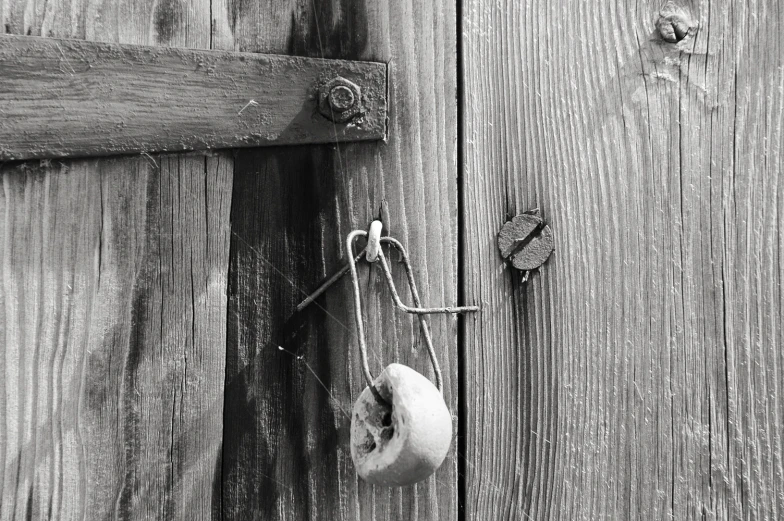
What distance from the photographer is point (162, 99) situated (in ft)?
2.26

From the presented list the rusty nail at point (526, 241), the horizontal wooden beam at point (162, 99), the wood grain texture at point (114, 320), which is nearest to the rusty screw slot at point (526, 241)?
the rusty nail at point (526, 241)

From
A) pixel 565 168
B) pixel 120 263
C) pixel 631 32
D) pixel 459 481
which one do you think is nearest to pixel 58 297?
pixel 120 263

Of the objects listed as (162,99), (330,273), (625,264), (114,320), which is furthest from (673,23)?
(114,320)

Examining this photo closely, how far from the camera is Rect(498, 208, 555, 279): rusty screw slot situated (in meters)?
0.76

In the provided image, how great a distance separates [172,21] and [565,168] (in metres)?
0.54

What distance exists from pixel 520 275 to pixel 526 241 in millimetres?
46

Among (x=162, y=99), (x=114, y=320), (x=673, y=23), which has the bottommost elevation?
(x=114, y=320)

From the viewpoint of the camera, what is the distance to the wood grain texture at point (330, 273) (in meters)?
0.75

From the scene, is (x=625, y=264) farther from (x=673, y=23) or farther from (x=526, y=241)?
(x=673, y=23)

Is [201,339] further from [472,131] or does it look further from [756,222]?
[756,222]

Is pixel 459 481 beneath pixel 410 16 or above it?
beneath

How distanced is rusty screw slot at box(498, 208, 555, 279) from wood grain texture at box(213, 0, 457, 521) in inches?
2.8

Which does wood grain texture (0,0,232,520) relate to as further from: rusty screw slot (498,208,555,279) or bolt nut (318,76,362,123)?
rusty screw slot (498,208,555,279)

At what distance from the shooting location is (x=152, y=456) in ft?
2.39
